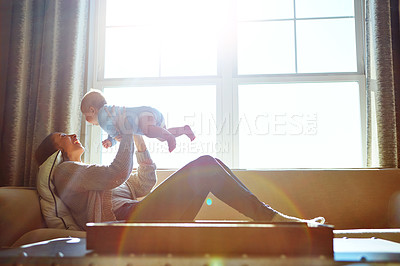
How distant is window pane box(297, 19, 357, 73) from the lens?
2910 millimetres

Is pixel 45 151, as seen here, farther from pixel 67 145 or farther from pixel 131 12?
pixel 131 12

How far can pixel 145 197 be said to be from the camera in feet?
5.65

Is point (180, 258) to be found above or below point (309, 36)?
below

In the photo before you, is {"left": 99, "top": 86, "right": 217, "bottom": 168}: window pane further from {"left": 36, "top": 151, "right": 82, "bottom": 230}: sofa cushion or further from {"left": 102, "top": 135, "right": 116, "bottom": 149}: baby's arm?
{"left": 36, "top": 151, "right": 82, "bottom": 230}: sofa cushion

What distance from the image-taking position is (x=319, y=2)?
2977 millimetres

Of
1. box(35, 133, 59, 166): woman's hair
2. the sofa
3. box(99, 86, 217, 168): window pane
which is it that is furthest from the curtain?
box(35, 133, 59, 166): woman's hair

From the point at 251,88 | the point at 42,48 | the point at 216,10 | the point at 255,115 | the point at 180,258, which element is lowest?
the point at 180,258

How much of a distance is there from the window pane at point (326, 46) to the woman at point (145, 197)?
149cm

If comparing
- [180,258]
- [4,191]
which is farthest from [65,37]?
[180,258]

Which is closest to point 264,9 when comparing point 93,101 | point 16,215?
point 93,101

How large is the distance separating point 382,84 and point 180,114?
4.53 ft

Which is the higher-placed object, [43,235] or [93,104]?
[93,104]

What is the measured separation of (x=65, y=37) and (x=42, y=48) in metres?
0.18

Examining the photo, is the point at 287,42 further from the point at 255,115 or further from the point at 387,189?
the point at 387,189
